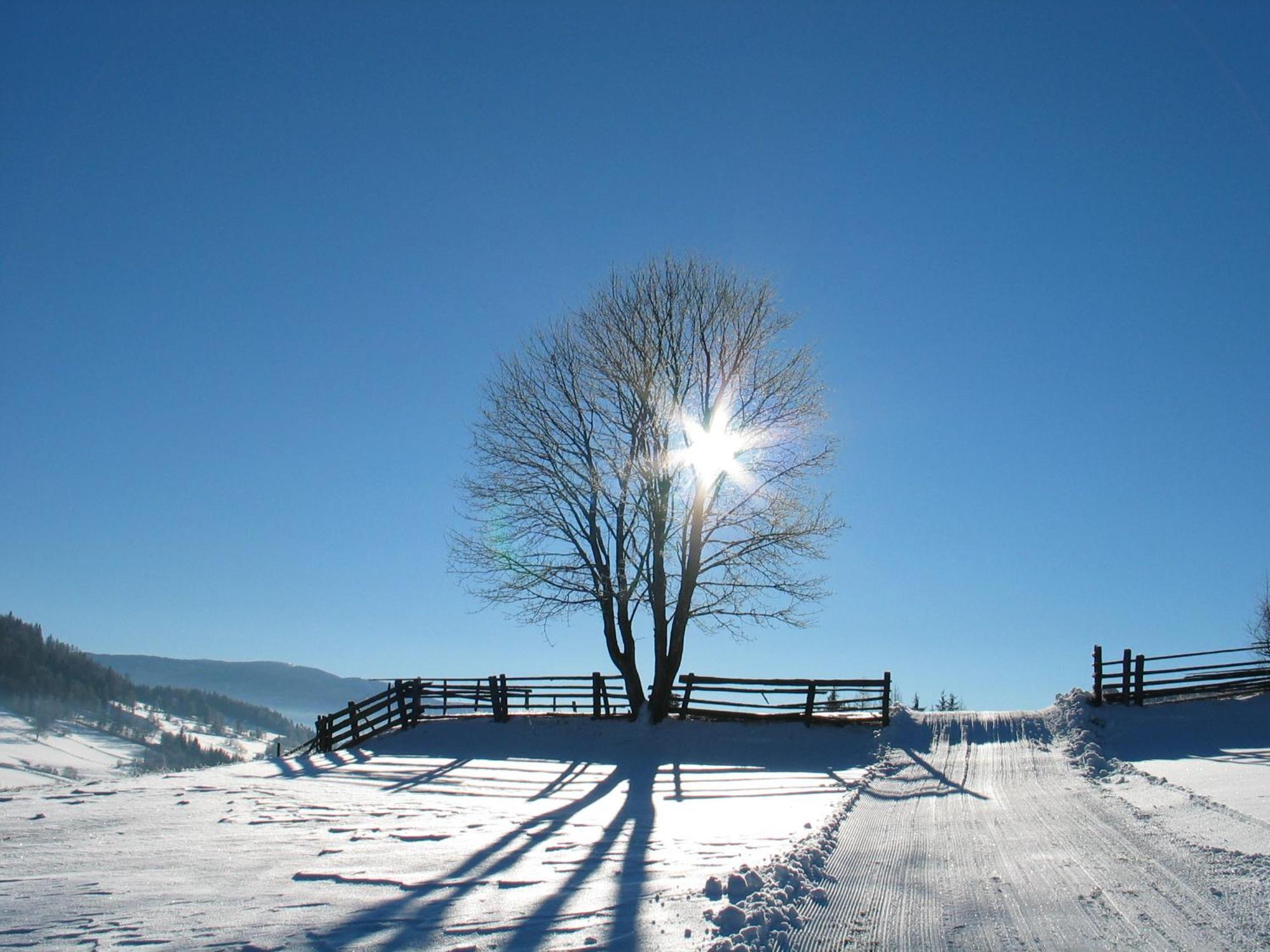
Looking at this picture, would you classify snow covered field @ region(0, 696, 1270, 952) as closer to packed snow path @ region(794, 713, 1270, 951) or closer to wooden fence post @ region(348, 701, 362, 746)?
packed snow path @ region(794, 713, 1270, 951)

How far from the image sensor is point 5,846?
911 cm

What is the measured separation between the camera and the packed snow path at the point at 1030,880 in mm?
5648

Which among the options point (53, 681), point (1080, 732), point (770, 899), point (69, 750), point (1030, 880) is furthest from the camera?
point (53, 681)

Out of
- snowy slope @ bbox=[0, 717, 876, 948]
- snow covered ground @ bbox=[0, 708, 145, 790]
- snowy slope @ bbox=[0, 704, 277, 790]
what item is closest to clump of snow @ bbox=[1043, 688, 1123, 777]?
snowy slope @ bbox=[0, 717, 876, 948]

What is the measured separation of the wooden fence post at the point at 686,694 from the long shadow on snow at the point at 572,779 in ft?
2.69

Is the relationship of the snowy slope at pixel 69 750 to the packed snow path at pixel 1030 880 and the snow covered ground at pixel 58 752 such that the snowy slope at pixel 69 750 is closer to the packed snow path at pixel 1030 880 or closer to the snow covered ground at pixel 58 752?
the snow covered ground at pixel 58 752

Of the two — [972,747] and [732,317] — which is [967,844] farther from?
[732,317]

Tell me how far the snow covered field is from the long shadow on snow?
55 mm

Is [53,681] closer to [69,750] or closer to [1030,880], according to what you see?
[69,750]

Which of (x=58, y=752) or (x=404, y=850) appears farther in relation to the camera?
(x=58, y=752)

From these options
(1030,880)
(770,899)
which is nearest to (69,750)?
(770,899)

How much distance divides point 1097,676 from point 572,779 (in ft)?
41.4

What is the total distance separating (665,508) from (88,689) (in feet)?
580

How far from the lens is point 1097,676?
20891 mm
